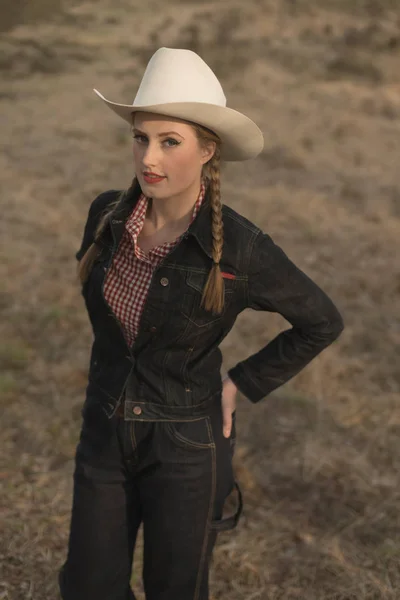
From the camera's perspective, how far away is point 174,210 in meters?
2.49

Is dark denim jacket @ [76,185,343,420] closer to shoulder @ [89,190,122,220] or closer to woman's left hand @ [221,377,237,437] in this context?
woman's left hand @ [221,377,237,437]

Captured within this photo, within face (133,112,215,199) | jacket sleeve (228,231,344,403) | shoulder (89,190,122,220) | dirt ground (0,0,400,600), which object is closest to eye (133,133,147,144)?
face (133,112,215,199)

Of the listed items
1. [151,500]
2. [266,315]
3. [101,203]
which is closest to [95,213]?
[101,203]

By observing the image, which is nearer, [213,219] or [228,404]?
[213,219]

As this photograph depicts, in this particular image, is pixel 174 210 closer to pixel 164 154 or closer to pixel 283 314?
pixel 164 154

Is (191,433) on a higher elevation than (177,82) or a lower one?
lower

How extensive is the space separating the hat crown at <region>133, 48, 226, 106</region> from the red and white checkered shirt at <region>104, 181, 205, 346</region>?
11.5 inches

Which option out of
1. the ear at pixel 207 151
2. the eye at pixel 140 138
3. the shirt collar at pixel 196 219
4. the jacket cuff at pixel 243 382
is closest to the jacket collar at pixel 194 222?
the shirt collar at pixel 196 219

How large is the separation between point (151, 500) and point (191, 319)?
2.02ft

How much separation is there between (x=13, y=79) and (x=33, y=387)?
36.5 feet

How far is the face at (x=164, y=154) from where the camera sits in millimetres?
2332

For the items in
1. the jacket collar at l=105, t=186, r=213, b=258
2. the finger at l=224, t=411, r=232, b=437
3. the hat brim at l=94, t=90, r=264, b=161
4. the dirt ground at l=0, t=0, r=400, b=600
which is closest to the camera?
the hat brim at l=94, t=90, r=264, b=161

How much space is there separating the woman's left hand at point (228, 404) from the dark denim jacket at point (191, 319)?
31 mm

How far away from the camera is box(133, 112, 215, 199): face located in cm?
233
